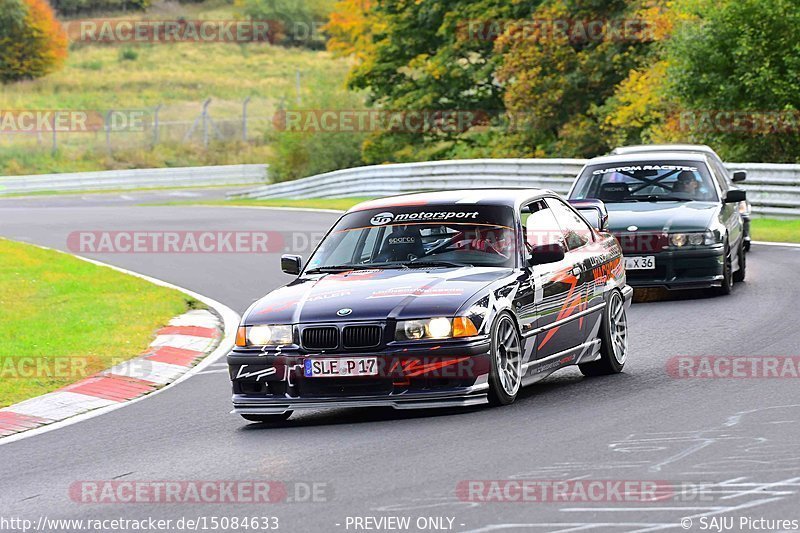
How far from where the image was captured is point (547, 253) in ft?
32.0

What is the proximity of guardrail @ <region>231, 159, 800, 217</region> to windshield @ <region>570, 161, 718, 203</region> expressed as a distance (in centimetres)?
941

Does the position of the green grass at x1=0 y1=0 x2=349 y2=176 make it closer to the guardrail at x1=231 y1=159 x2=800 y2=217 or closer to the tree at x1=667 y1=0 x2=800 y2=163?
the guardrail at x1=231 y1=159 x2=800 y2=217

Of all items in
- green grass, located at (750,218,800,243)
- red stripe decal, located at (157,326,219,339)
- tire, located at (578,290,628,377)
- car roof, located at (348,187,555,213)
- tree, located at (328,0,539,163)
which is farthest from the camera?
tree, located at (328,0,539,163)

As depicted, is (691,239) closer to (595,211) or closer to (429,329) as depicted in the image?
(595,211)

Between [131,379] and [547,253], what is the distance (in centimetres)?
386

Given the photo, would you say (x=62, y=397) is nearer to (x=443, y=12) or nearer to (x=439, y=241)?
(x=439, y=241)

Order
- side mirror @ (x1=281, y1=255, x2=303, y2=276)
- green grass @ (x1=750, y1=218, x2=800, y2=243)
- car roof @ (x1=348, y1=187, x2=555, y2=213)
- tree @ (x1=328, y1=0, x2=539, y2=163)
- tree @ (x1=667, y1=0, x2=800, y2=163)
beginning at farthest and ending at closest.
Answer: tree @ (x1=328, y1=0, x2=539, y2=163) < tree @ (x1=667, y1=0, x2=800, y2=163) < green grass @ (x1=750, y1=218, x2=800, y2=243) < side mirror @ (x1=281, y1=255, x2=303, y2=276) < car roof @ (x1=348, y1=187, x2=555, y2=213)

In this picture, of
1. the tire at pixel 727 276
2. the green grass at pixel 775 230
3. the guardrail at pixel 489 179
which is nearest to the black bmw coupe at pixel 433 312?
the tire at pixel 727 276

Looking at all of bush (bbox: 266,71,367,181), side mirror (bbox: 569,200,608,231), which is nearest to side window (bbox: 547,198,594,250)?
side mirror (bbox: 569,200,608,231)

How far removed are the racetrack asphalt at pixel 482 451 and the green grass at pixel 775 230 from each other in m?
10.5

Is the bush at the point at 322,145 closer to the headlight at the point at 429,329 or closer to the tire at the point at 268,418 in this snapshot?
the tire at the point at 268,418

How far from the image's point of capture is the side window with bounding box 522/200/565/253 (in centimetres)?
1024

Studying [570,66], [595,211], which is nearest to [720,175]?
[595,211]

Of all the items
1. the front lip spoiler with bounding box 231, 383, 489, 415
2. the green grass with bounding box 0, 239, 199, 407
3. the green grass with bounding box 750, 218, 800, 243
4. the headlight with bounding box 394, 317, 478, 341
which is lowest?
the green grass with bounding box 750, 218, 800, 243
